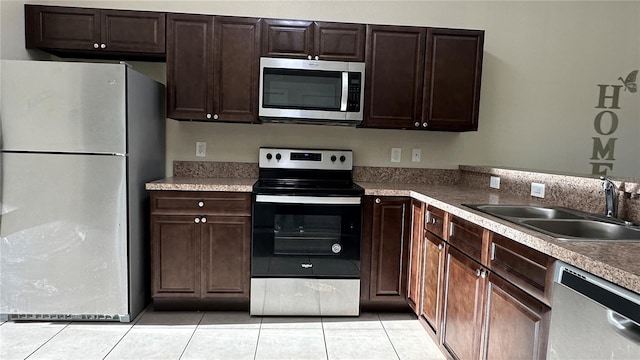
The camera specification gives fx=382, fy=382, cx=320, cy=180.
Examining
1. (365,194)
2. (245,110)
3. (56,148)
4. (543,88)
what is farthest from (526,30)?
(56,148)

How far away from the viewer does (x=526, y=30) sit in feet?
9.86

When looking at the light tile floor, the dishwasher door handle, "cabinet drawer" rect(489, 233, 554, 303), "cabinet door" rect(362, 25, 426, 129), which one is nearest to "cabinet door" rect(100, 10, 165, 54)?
"cabinet door" rect(362, 25, 426, 129)

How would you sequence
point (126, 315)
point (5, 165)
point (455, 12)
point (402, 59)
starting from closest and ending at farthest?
1. point (5, 165)
2. point (126, 315)
3. point (402, 59)
4. point (455, 12)

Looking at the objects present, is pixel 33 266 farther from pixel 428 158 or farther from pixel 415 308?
pixel 428 158

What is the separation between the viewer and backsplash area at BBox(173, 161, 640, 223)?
62.3 inches

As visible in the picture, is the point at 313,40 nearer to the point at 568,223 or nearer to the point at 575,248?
the point at 568,223

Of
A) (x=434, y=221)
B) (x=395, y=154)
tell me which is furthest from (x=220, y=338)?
(x=395, y=154)

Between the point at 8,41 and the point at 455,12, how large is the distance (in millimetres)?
3065

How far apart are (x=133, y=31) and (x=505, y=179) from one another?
2.60 metres

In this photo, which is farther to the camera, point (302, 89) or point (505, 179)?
point (302, 89)

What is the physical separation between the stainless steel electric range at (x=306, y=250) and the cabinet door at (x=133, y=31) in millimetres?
1185

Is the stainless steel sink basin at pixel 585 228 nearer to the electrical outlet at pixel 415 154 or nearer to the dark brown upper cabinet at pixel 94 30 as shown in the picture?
the electrical outlet at pixel 415 154

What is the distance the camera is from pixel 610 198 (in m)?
1.55

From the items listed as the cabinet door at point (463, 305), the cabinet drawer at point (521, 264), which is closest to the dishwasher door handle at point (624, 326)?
the cabinet drawer at point (521, 264)
